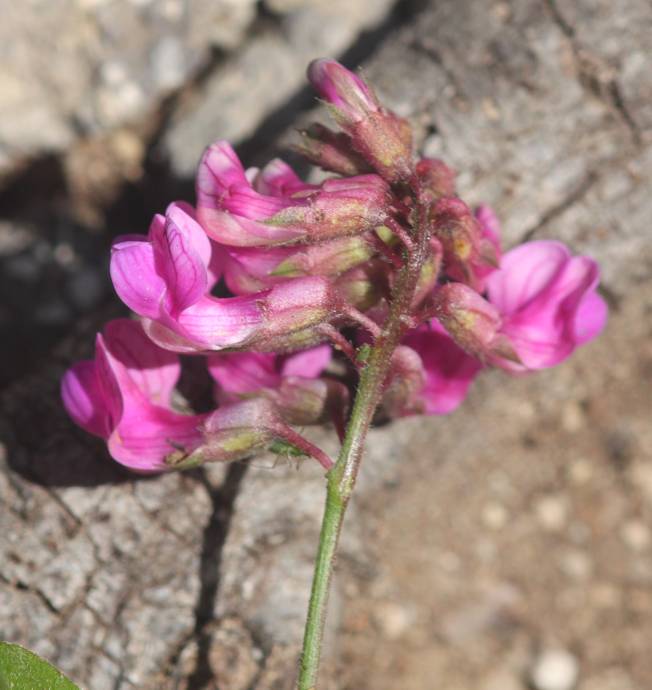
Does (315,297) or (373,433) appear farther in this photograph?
(373,433)

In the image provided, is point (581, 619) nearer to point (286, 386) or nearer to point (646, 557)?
point (646, 557)

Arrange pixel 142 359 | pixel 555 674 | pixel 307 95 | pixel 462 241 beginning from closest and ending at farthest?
pixel 462 241
pixel 142 359
pixel 307 95
pixel 555 674

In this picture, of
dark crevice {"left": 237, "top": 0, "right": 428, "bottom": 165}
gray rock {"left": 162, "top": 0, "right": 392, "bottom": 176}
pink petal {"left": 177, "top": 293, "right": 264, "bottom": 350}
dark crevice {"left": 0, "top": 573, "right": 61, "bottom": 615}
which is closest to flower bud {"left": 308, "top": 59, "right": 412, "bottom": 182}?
pink petal {"left": 177, "top": 293, "right": 264, "bottom": 350}

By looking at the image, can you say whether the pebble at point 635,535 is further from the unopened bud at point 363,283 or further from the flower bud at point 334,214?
the flower bud at point 334,214

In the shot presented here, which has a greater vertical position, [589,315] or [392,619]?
[589,315]

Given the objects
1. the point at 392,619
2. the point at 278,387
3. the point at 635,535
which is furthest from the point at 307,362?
the point at 635,535

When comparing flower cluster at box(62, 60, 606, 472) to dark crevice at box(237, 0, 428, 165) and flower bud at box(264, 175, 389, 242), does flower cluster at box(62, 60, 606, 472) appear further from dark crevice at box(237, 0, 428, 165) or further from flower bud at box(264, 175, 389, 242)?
dark crevice at box(237, 0, 428, 165)

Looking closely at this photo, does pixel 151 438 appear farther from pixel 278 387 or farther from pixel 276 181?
pixel 276 181
